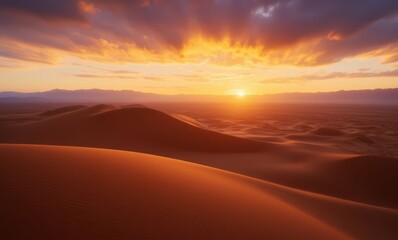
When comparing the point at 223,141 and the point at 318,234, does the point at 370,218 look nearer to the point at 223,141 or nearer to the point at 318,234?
the point at 318,234

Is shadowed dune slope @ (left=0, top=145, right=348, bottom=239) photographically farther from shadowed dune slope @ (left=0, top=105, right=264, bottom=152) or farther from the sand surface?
shadowed dune slope @ (left=0, top=105, right=264, bottom=152)

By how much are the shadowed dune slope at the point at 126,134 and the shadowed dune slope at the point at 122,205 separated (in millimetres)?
8638

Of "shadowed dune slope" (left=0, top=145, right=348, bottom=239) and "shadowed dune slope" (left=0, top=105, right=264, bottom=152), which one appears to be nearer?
"shadowed dune slope" (left=0, top=145, right=348, bottom=239)

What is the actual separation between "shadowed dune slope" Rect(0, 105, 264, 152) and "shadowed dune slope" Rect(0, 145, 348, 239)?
8638mm

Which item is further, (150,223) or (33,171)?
(33,171)

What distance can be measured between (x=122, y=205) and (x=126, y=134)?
1179 cm

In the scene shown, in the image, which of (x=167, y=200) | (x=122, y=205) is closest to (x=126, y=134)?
(x=167, y=200)

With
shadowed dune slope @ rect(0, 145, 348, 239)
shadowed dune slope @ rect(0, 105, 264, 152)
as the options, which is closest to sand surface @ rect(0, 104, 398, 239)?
shadowed dune slope @ rect(0, 145, 348, 239)

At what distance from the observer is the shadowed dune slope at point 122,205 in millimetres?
2146

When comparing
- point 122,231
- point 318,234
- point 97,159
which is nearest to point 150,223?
point 122,231

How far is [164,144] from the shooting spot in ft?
43.6

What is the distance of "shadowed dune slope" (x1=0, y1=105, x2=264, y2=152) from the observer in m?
12.7

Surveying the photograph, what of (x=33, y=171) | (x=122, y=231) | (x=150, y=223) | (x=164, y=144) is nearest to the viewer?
(x=122, y=231)

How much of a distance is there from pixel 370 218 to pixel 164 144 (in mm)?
10000
